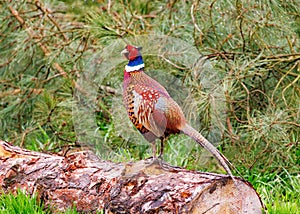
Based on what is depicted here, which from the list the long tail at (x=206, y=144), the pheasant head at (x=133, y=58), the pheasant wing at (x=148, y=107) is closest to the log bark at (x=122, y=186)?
the long tail at (x=206, y=144)

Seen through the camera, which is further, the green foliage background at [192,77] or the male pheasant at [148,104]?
the green foliage background at [192,77]

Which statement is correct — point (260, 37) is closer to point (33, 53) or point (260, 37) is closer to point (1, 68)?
point (33, 53)

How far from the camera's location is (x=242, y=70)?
12.4 feet

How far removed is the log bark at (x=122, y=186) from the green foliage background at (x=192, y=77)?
13.9 inches

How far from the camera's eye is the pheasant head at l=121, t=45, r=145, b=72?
239 centimetres

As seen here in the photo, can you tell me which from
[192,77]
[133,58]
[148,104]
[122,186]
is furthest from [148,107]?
[192,77]

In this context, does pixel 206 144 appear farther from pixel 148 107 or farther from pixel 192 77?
pixel 192 77

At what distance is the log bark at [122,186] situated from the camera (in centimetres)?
251

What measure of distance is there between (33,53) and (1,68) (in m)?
0.42

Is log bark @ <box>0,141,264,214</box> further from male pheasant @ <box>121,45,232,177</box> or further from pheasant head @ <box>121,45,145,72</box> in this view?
pheasant head @ <box>121,45,145,72</box>

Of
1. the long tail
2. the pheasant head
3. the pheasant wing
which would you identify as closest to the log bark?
the long tail

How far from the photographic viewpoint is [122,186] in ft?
8.66

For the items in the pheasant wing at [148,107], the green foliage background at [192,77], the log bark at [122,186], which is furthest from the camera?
the green foliage background at [192,77]

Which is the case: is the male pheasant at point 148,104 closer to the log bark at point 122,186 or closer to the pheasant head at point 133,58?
the pheasant head at point 133,58
